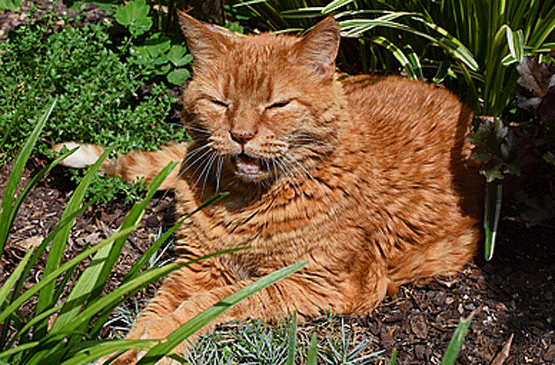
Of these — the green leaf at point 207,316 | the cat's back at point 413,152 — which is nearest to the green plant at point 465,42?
the cat's back at point 413,152

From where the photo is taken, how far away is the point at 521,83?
2645mm

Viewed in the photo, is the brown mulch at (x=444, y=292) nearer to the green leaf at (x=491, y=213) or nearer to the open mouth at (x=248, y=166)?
the green leaf at (x=491, y=213)

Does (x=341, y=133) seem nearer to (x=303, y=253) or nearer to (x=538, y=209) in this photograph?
(x=303, y=253)

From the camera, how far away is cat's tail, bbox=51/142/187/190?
10.5 feet

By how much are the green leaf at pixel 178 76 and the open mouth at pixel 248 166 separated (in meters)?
1.36

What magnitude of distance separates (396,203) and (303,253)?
0.54 m

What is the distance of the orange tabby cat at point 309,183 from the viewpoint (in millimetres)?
2451

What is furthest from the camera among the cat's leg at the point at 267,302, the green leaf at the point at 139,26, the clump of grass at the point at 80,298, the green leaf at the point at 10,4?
the green leaf at the point at 139,26

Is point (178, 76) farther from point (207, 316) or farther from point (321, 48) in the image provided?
point (207, 316)

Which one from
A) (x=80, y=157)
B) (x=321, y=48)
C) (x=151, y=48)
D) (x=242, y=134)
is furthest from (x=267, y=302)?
(x=151, y=48)

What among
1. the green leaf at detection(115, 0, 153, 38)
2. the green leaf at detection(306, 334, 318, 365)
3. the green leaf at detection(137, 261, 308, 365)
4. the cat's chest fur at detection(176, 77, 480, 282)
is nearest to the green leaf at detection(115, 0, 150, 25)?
the green leaf at detection(115, 0, 153, 38)

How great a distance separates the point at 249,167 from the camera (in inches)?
96.5

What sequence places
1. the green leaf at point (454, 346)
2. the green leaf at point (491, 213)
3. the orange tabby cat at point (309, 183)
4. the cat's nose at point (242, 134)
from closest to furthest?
the green leaf at point (454, 346)
the cat's nose at point (242, 134)
the orange tabby cat at point (309, 183)
the green leaf at point (491, 213)

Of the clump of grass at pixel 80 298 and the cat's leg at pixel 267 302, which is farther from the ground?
the clump of grass at pixel 80 298
